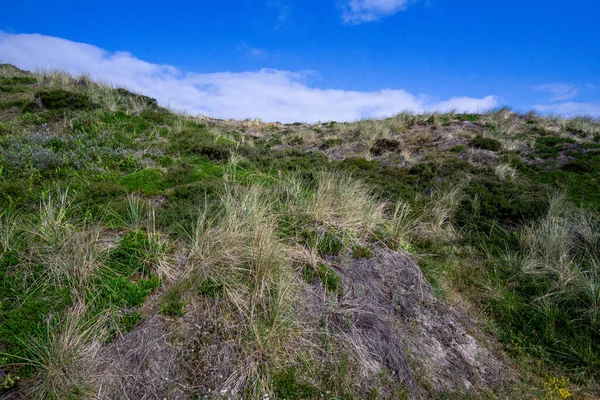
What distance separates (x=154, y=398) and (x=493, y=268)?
540cm

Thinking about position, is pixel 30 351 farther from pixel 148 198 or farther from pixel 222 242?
pixel 148 198

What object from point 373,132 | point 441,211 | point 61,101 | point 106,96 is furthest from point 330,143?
point 61,101

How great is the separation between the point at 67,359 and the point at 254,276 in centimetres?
181

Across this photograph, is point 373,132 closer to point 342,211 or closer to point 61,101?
point 342,211

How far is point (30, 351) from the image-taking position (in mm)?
2596

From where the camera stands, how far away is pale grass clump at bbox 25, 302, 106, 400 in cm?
243

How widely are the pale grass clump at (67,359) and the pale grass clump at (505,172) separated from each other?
32.0 feet

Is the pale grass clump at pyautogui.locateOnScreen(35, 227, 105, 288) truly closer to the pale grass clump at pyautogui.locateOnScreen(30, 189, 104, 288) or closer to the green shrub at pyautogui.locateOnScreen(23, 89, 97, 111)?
the pale grass clump at pyautogui.locateOnScreen(30, 189, 104, 288)

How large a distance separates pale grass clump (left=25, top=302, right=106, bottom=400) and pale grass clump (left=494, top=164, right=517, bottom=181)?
9.75m

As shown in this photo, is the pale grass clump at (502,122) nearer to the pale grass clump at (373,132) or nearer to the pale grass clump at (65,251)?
the pale grass clump at (373,132)

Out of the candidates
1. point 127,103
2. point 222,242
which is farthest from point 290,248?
point 127,103

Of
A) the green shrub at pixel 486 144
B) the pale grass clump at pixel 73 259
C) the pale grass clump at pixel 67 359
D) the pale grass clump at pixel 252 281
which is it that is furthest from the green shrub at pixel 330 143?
the pale grass clump at pixel 67 359

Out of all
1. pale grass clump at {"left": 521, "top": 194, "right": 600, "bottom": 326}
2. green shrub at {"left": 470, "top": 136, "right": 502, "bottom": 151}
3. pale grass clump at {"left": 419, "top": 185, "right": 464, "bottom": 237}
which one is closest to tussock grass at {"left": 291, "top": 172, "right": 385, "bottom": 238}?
pale grass clump at {"left": 419, "top": 185, "right": 464, "bottom": 237}

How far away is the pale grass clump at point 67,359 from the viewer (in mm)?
2432
